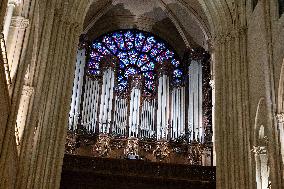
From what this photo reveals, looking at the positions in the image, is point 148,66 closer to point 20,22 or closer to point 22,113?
point 22,113

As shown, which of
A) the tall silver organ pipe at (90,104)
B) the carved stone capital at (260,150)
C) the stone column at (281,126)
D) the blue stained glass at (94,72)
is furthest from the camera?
the blue stained glass at (94,72)

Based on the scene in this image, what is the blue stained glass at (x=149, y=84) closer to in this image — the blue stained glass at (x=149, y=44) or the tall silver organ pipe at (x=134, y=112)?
the tall silver organ pipe at (x=134, y=112)

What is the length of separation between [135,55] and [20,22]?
435 inches

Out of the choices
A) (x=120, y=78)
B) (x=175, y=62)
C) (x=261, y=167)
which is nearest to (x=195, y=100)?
(x=175, y=62)

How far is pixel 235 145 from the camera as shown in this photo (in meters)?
14.6

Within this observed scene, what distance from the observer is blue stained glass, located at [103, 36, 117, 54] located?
2230 cm

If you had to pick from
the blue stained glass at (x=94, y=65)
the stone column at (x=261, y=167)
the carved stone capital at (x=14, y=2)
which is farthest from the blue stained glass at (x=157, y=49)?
the carved stone capital at (x=14, y=2)

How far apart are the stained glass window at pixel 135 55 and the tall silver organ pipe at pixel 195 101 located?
0.83m

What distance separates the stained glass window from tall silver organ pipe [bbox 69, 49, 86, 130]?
2.01 feet

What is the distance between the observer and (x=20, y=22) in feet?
37.7

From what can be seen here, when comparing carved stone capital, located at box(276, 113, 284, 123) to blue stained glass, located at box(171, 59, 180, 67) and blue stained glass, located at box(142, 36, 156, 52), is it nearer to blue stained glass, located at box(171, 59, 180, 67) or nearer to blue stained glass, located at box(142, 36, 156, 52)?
blue stained glass, located at box(171, 59, 180, 67)

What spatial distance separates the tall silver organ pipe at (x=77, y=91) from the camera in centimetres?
1914

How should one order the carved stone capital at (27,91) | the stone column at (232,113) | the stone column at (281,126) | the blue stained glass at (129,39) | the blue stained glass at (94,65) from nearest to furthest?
1. the stone column at (281,126)
2. the carved stone capital at (27,91)
3. the stone column at (232,113)
4. the blue stained glass at (94,65)
5. the blue stained glass at (129,39)

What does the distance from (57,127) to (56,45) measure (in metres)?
2.39
